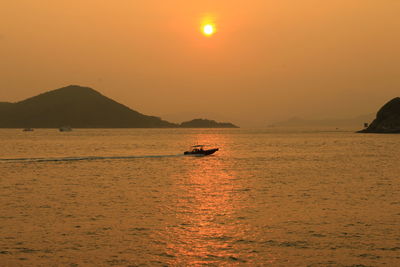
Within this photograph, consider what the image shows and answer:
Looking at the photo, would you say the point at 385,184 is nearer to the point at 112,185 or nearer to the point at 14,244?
the point at 112,185

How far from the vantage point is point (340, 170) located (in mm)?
71250

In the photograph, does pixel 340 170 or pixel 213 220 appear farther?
pixel 340 170

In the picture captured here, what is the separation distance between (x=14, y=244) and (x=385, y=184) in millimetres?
43289

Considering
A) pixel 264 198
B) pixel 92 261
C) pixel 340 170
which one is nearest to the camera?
pixel 92 261

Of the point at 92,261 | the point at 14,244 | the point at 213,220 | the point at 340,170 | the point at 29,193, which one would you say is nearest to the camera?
the point at 92,261

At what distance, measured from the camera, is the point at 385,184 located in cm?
5281

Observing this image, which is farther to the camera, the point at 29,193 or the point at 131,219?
the point at 29,193

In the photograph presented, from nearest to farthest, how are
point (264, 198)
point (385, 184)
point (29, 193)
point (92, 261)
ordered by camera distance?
point (92, 261)
point (264, 198)
point (29, 193)
point (385, 184)

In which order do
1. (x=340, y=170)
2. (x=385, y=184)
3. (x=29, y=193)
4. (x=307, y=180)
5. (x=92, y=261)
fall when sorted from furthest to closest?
(x=340, y=170) < (x=307, y=180) < (x=385, y=184) < (x=29, y=193) < (x=92, y=261)

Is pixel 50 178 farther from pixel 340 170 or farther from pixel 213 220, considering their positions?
pixel 340 170

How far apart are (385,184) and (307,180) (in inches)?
377


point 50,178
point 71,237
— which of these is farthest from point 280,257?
point 50,178

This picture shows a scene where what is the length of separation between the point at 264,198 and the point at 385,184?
764 inches

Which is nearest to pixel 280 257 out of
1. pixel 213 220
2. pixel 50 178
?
pixel 213 220
